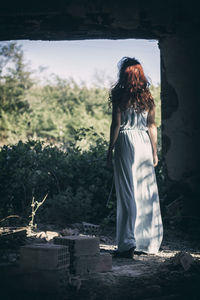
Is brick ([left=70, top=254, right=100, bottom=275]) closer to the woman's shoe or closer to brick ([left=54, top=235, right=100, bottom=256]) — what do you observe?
brick ([left=54, top=235, right=100, bottom=256])

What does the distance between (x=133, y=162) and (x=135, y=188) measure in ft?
0.89

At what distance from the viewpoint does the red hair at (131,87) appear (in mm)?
4574

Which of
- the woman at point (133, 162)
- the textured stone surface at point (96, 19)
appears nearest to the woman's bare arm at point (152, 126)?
the woman at point (133, 162)

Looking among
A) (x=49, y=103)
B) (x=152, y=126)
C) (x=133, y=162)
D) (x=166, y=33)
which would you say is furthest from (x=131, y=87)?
(x=49, y=103)

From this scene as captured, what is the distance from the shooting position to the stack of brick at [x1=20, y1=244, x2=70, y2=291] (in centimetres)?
311

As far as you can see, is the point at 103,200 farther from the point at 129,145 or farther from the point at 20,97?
the point at 20,97

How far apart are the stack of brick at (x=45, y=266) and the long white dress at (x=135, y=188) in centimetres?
117

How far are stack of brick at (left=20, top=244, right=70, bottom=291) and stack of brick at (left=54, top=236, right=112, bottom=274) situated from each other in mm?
90

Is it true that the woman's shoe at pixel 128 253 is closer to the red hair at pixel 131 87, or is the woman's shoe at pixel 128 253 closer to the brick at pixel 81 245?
the brick at pixel 81 245

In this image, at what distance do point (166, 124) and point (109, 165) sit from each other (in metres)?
1.75

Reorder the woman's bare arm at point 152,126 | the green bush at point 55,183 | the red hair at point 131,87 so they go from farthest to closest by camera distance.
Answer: the green bush at point 55,183
the woman's bare arm at point 152,126
the red hair at point 131,87

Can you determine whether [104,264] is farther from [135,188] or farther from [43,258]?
[135,188]

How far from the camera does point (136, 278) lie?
11.5 feet

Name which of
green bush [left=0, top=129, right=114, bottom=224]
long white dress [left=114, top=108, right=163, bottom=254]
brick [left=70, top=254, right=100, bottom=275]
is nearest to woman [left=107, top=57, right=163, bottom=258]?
long white dress [left=114, top=108, right=163, bottom=254]
